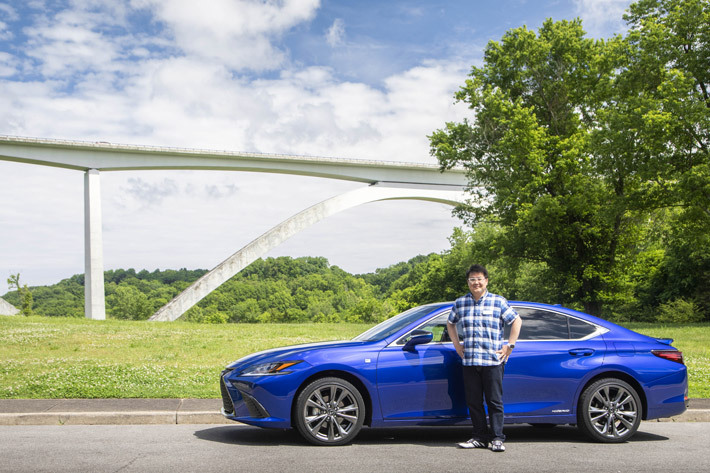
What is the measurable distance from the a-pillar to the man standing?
30.4 meters

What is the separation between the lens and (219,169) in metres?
38.5

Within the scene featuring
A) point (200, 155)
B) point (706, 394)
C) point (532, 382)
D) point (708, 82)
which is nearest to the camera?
point (532, 382)

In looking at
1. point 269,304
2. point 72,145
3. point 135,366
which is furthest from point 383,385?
point 269,304

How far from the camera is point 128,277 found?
76062 millimetres

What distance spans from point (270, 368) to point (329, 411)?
651 millimetres

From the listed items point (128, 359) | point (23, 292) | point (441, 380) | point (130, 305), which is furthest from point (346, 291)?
point (441, 380)

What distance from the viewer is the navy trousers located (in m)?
5.72

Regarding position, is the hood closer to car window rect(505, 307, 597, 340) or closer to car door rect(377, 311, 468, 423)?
car door rect(377, 311, 468, 423)

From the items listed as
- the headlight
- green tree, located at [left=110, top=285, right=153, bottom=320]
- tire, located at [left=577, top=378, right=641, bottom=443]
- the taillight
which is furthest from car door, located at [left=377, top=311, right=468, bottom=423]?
green tree, located at [left=110, top=285, right=153, bottom=320]

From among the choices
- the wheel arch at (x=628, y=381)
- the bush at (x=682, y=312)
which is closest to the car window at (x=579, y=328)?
the wheel arch at (x=628, y=381)

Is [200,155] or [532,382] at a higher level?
[200,155]

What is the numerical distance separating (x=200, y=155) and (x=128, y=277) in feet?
145

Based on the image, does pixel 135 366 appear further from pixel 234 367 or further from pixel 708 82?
pixel 708 82

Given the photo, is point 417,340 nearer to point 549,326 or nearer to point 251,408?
point 549,326
